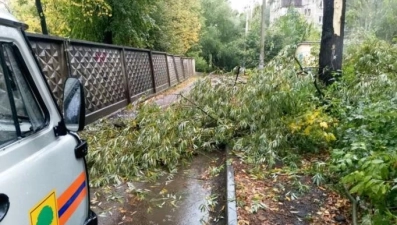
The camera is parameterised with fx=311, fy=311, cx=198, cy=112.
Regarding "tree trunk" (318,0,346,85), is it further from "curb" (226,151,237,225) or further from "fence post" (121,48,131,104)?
"fence post" (121,48,131,104)

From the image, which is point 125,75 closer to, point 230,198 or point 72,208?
point 230,198

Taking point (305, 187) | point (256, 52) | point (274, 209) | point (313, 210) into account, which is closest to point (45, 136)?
point (274, 209)

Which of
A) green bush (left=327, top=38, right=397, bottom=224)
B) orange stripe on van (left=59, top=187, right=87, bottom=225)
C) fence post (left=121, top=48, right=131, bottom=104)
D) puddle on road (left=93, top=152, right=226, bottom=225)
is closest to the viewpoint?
orange stripe on van (left=59, top=187, right=87, bottom=225)

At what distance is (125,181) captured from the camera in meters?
3.89

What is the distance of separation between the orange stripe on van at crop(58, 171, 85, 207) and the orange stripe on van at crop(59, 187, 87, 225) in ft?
0.18

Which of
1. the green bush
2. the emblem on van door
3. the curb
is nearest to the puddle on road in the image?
the curb

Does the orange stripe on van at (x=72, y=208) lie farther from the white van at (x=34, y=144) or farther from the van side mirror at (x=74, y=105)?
the van side mirror at (x=74, y=105)

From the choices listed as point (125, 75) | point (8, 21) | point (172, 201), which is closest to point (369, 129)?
point (172, 201)

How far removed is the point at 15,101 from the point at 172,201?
2.47 metres

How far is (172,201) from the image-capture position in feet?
11.3

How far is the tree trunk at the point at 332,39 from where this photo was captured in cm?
518

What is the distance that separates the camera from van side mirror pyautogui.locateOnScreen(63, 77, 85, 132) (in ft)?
5.25

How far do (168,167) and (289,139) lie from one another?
1.74m

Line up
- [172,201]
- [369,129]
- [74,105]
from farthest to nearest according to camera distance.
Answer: [172,201] < [369,129] < [74,105]
